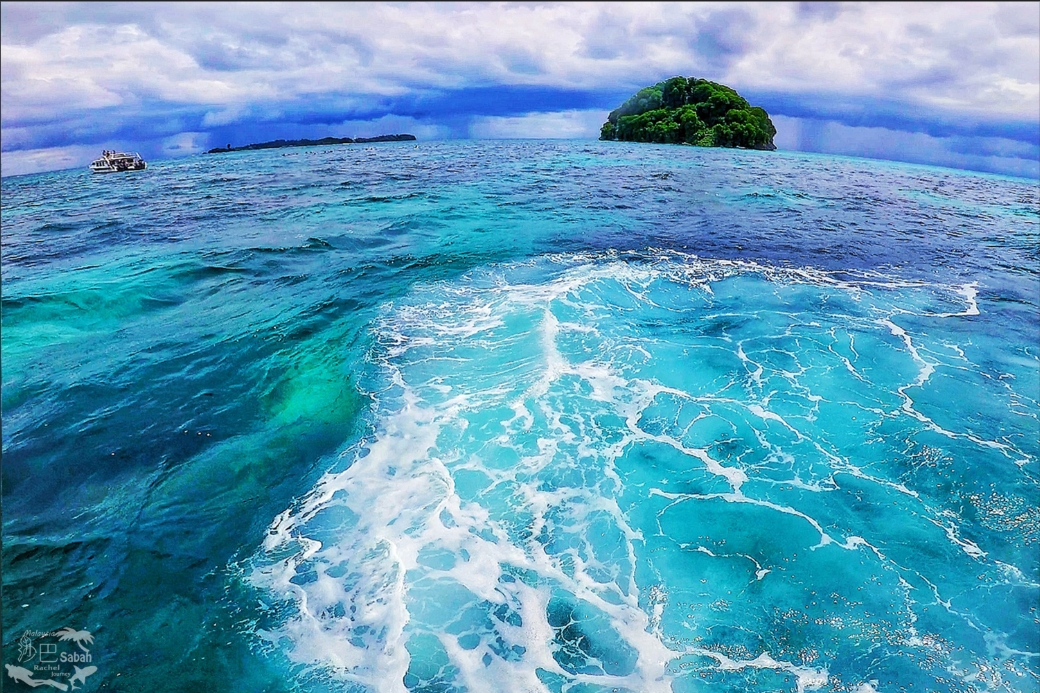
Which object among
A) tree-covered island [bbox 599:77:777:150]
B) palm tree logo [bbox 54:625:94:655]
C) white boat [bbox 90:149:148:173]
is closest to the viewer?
palm tree logo [bbox 54:625:94:655]

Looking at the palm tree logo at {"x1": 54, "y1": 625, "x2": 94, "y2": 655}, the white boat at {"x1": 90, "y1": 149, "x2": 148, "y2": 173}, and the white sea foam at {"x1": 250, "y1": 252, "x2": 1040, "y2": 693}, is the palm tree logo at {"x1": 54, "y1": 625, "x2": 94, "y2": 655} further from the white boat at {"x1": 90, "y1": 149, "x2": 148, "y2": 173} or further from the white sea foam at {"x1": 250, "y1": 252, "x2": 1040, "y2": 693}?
the white boat at {"x1": 90, "y1": 149, "x2": 148, "y2": 173}

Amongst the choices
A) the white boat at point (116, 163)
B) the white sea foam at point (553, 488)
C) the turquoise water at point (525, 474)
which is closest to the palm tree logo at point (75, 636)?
the turquoise water at point (525, 474)

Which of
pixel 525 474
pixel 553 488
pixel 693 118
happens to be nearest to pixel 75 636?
pixel 525 474

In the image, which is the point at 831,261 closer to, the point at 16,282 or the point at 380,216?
the point at 380,216

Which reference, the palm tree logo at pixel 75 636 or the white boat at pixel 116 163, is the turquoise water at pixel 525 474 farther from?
the white boat at pixel 116 163

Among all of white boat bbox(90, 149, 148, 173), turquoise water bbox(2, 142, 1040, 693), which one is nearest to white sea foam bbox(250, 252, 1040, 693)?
turquoise water bbox(2, 142, 1040, 693)

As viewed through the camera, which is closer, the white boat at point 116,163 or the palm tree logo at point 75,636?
the palm tree logo at point 75,636

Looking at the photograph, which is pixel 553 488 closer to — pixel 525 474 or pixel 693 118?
pixel 525 474
